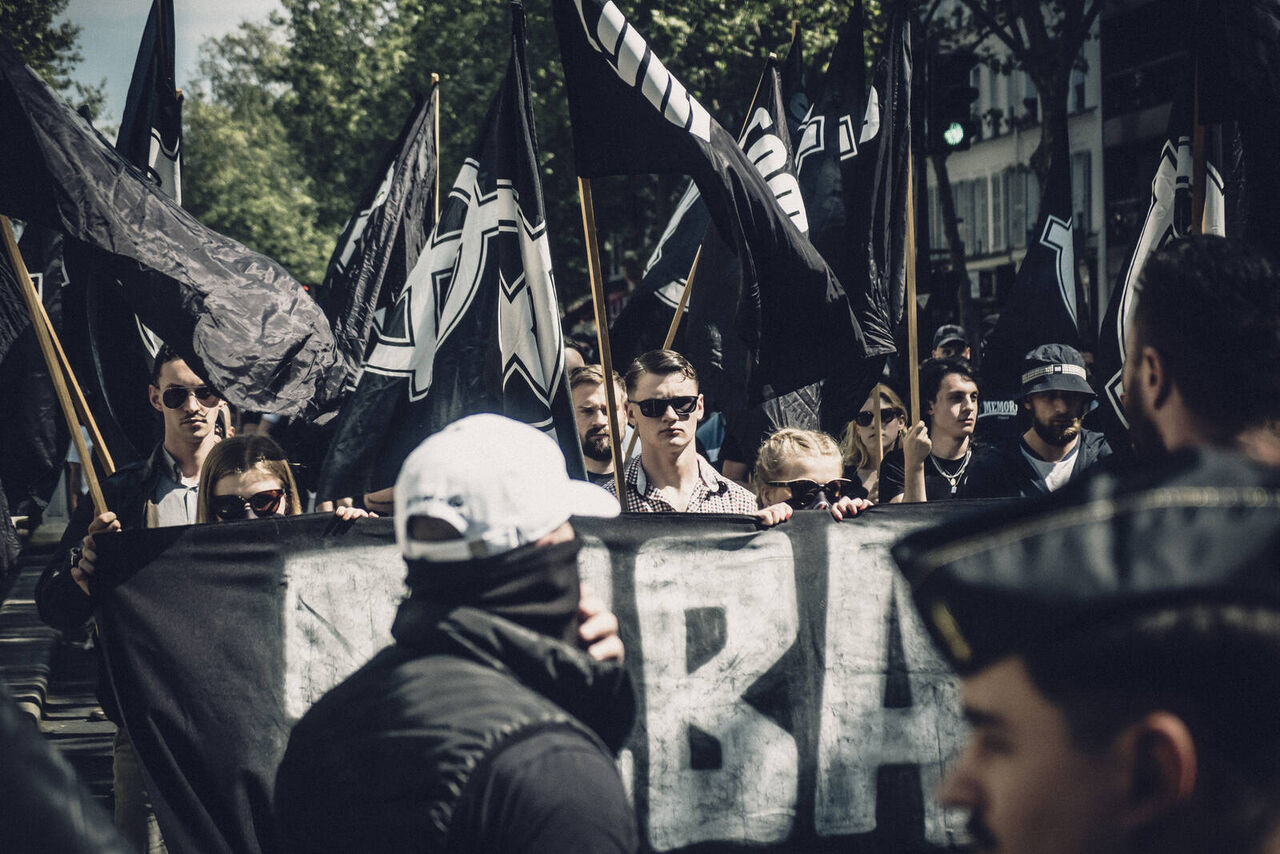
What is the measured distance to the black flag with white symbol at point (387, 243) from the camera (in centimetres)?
679

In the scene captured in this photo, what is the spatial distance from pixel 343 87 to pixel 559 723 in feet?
109

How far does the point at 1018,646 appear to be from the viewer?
45.3 inches

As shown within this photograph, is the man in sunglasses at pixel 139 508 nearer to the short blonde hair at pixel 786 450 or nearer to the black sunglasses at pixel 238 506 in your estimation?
the black sunglasses at pixel 238 506

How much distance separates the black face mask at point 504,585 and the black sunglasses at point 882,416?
5030mm

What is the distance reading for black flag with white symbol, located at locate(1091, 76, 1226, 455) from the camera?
18.2ft

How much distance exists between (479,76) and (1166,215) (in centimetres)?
2405

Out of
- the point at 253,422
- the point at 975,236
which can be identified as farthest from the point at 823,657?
the point at 975,236

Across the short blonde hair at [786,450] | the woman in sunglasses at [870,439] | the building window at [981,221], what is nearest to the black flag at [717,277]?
the short blonde hair at [786,450]

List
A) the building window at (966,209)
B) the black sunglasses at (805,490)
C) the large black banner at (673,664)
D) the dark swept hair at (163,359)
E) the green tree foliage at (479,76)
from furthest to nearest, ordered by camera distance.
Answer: the building window at (966,209), the green tree foliage at (479,76), the dark swept hair at (163,359), the black sunglasses at (805,490), the large black banner at (673,664)

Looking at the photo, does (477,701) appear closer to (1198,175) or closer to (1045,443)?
(1045,443)

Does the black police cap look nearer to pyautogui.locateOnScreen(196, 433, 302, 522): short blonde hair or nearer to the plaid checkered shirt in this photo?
pyautogui.locateOnScreen(196, 433, 302, 522): short blonde hair

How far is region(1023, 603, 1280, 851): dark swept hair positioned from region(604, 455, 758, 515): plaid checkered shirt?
13.2 feet

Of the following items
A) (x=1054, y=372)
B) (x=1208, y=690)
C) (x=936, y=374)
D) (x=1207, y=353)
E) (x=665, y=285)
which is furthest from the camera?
(x=665, y=285)

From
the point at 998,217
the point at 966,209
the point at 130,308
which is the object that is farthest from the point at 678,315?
the point at 966,209
